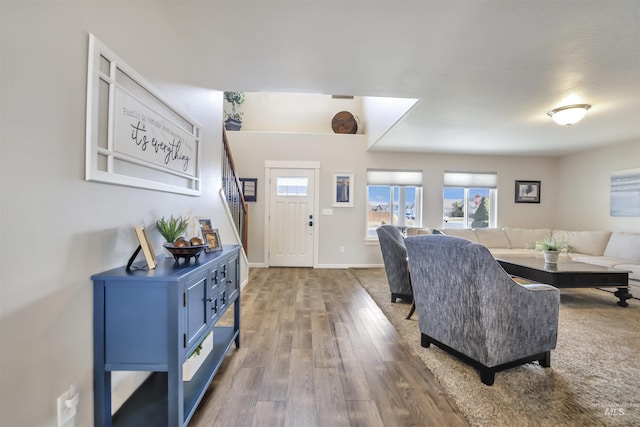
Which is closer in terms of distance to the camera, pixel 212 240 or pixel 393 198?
pixel 212 240

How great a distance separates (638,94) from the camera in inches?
109

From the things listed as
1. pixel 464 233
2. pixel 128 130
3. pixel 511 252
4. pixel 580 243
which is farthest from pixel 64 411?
pixel 580 243

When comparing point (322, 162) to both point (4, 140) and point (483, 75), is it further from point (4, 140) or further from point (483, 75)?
point (4, 140)

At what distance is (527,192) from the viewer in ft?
18.8

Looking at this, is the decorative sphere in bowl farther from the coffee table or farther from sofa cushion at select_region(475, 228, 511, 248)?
sofa cushion at select_region(475, 228, 511, 248)

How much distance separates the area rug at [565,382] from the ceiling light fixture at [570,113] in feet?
7.26

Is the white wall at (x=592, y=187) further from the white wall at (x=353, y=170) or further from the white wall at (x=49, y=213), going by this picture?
the white wall at (x=49, y=213)

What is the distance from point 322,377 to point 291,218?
3.66 meters

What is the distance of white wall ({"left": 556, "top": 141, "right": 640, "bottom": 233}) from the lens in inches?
177

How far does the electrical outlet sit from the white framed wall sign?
901 mm

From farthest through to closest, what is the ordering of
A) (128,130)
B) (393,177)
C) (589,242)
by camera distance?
(393,177), (589,242), (128,130)

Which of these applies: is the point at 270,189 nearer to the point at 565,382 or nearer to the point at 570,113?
the point at 570,113

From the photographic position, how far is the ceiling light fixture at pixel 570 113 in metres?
2.99

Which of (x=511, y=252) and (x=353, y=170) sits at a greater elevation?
(x=353, y=170)
